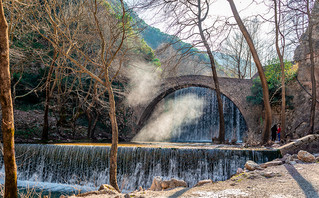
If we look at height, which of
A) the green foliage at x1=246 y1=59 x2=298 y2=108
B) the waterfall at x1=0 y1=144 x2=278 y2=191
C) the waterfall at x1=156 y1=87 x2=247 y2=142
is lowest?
the waterfall at x1=0 y1=144 x2=278 y2=191

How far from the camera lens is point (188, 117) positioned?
20.1 meters

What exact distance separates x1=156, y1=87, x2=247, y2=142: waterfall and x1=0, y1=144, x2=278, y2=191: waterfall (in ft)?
33.3

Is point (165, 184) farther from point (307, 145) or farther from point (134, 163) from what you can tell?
point (307, 145)

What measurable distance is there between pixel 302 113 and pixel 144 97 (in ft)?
31.1

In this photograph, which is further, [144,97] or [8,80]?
[144,97]

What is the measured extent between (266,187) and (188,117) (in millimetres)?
16873

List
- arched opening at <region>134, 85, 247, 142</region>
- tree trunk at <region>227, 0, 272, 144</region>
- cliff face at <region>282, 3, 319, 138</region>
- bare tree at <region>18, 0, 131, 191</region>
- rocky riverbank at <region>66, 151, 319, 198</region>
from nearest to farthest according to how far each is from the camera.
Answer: rocky riverbank at <region>66, 151, 319, 198</region> < bare tree at <region>18, 0, 131, 191</region> < tree trunk at <region>227, 0, 272, 144</region> < cliff face at <region>282, 3, 319, 138</region> < arched opening at <region>134, 85, 247, 142</region>

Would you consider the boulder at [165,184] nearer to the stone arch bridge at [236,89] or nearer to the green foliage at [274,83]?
the stone arch bridge at [236,89]

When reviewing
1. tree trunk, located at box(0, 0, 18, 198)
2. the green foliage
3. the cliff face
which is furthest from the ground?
the green foliage

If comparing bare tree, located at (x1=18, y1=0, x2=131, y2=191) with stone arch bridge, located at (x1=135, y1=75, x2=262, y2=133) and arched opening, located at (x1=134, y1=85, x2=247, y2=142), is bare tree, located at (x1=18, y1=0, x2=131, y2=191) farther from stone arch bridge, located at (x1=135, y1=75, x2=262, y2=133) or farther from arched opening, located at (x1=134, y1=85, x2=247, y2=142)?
arched opening, located at (x1=134, y1=85, x2=247, y2=142)

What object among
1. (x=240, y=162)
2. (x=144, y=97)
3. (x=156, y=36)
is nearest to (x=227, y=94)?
(x=144, y=97)

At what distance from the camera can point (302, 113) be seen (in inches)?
527

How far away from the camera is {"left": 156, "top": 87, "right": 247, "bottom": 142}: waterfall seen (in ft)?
55.8

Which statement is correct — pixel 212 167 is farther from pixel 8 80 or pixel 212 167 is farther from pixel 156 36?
pixel 156 36
